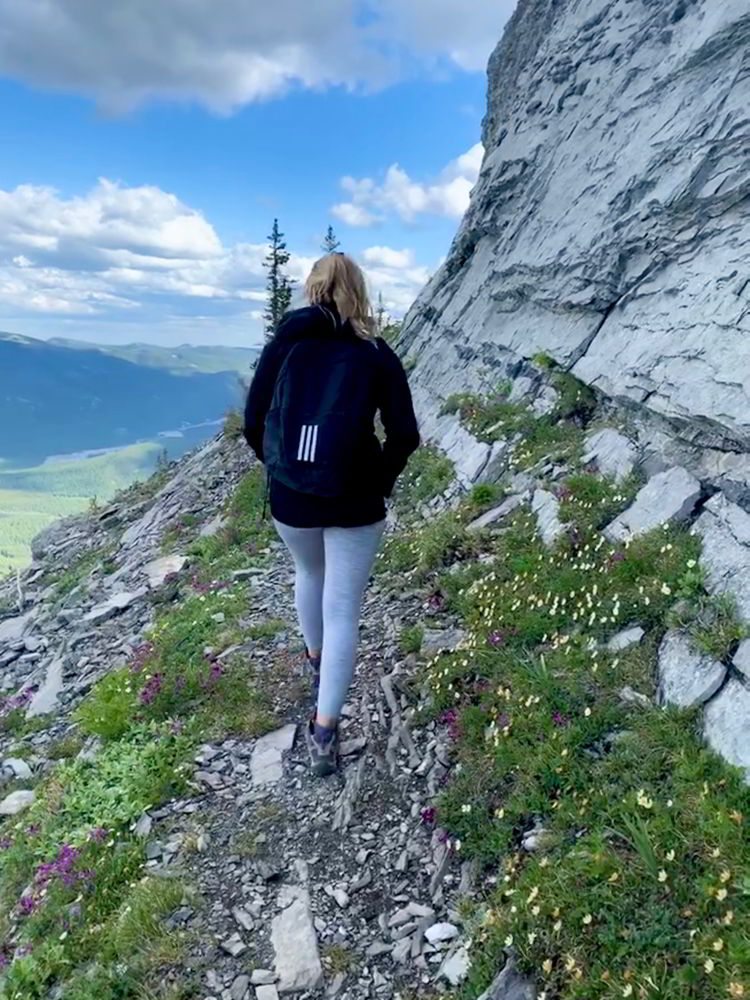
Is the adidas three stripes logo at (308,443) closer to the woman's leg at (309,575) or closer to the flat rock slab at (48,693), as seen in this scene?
the woman's leg at (309,575)

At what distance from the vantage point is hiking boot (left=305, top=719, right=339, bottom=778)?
596 cm

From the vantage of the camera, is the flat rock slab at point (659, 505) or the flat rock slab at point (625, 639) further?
the flat rock slab at point (659, 505)

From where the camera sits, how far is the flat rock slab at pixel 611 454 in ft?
29.5

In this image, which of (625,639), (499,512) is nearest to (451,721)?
(625,639)

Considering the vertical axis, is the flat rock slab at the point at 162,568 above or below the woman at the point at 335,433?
below

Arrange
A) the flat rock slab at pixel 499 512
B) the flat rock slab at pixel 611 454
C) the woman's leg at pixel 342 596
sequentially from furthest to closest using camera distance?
the flat rock slab at pixel 499 512
the flat rock slab at pixel 611 454
the woman's leg at pixel 342 596

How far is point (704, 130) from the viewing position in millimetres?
11523

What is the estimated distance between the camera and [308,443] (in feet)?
16.7

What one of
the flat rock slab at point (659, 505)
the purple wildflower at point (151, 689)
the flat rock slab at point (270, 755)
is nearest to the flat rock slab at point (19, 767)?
the purple wildflower at point (151, 689)

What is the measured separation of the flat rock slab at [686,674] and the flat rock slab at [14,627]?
564 inches

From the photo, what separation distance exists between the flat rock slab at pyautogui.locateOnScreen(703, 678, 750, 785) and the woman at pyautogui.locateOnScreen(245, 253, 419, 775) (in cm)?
268

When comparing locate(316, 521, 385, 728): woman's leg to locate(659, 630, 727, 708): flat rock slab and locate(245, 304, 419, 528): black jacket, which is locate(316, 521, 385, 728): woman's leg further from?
locate(659, 630, 727, 708): flat rock slab

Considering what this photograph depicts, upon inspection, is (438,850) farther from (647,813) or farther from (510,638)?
(510,638)

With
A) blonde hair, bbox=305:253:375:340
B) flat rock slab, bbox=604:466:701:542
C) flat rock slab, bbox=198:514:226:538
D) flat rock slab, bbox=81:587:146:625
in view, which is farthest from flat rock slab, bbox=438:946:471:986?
flat rock slab, bbox=198:514:226:538
